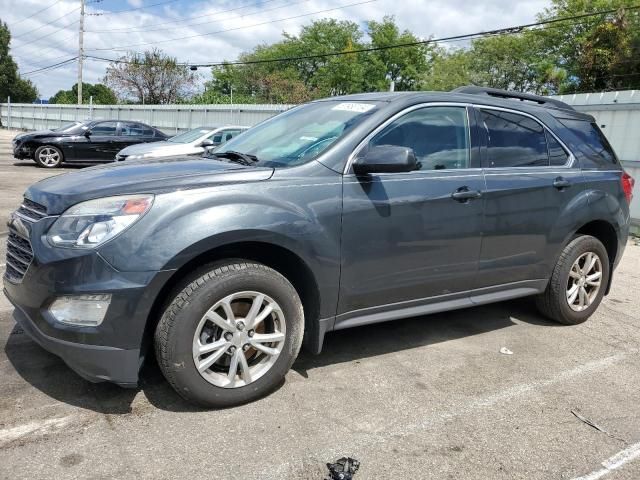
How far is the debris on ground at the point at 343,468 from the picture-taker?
98.0 inches

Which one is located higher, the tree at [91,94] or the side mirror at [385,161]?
the tree at [91,94]

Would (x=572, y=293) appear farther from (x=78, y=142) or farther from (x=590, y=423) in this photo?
(x=78, y=142)

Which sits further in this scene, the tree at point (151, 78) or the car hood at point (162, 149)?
the tree at point (151, 78)

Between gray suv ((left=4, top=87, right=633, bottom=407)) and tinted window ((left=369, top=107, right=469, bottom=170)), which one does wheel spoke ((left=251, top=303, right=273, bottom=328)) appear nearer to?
gray suv ((left=4, top=87, right=633, bottom=407))

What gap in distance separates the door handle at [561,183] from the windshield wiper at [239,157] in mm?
2334

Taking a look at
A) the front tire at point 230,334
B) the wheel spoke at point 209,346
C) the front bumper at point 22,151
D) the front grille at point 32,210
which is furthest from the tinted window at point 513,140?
the front bumper at point 22,151

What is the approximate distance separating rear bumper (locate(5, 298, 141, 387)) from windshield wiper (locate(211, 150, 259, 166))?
136cm

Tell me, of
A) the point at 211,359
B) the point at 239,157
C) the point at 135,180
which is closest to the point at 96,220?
the point at 135,180

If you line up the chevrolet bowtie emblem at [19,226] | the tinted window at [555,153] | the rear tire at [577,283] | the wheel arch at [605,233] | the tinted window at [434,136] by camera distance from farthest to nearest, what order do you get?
the wheel arch at [605,233]
the rear tire at [577,283]
the tinted window at [555,153]
the tinted window at [434,136]
the chevrolet bowtie emblem at [19,226]

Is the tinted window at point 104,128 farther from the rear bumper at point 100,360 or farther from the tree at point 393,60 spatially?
the tree at point 393,60

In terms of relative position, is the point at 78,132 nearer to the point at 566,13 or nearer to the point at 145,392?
the point at 145,392

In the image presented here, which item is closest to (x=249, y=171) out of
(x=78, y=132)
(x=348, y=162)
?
(x=348, y=162)

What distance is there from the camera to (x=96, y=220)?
2756 mm

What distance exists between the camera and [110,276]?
268 centimetres
